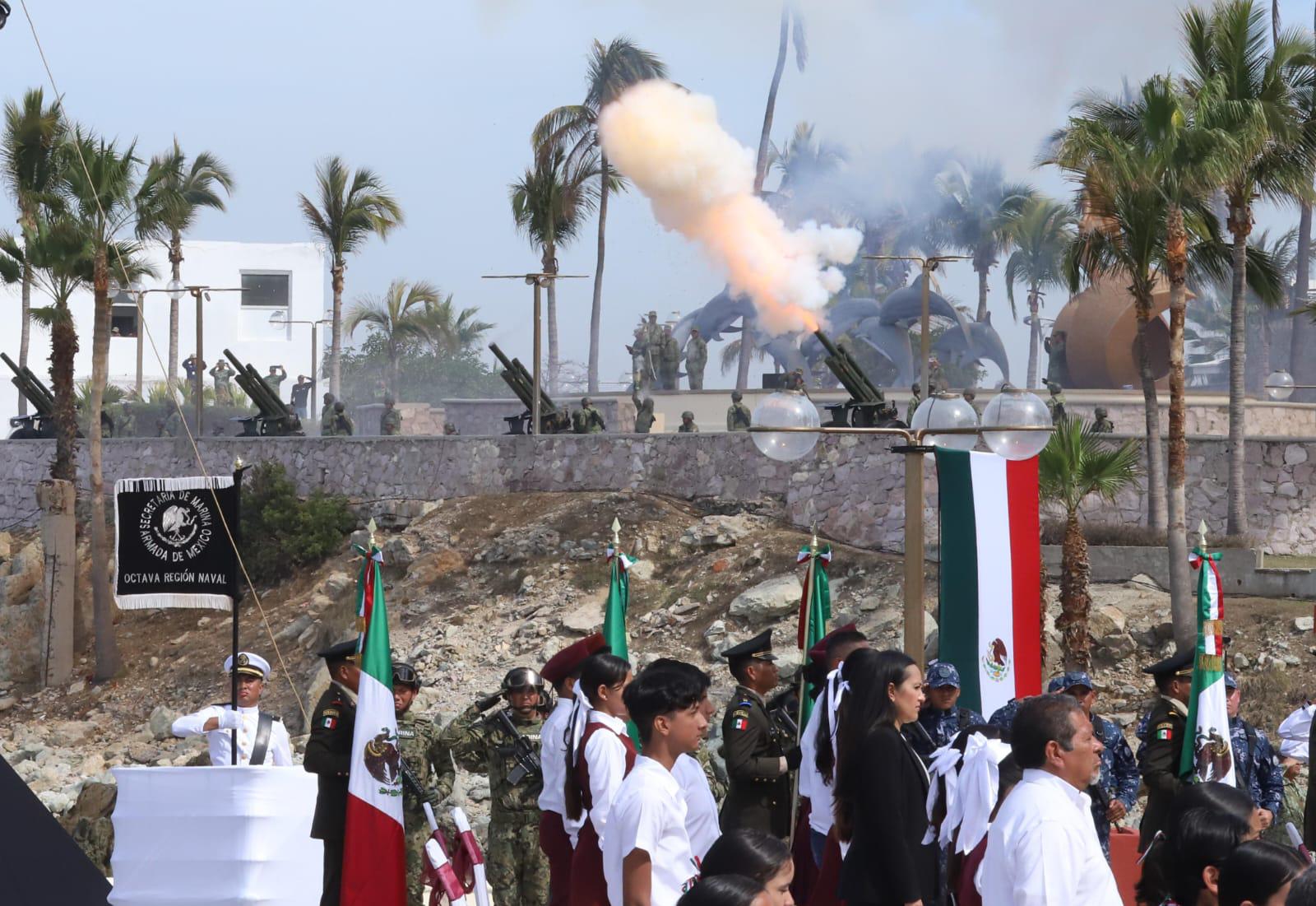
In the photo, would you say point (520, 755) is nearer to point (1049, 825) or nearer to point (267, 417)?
point (1049, 825)

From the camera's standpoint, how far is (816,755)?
6320 mm

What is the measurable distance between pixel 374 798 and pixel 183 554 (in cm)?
346

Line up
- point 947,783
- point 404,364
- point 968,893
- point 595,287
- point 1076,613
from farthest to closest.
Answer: point 404,364 < point 595,287 < point 1076,613 < point 947,783 < point 968,893

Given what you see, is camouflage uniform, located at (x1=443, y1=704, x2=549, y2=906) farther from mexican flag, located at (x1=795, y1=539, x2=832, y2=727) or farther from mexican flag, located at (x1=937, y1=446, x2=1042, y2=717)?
mexican flag, located at (x1=937, y1=446, x2=1042, y2=717)

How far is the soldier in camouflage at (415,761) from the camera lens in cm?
856

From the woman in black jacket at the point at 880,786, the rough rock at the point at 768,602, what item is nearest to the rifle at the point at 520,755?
the woman in black jacket at the point at 880,786

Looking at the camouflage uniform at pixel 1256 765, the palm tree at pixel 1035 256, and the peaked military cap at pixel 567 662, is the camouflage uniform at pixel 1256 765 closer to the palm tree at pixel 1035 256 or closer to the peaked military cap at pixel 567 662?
the peaked military cap at pixel 567 662

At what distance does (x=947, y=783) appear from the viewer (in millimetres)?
6355

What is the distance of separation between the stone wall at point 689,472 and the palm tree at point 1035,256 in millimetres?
24341

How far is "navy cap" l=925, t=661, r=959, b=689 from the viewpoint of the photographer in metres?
7.57

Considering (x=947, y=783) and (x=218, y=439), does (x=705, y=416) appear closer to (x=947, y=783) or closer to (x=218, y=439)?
(x=218, y=439)

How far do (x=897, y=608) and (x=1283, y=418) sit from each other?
1014 centimetres

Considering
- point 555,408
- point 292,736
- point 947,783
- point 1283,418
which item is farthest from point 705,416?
point 947,783

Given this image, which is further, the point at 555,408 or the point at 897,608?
the point at 555,408
